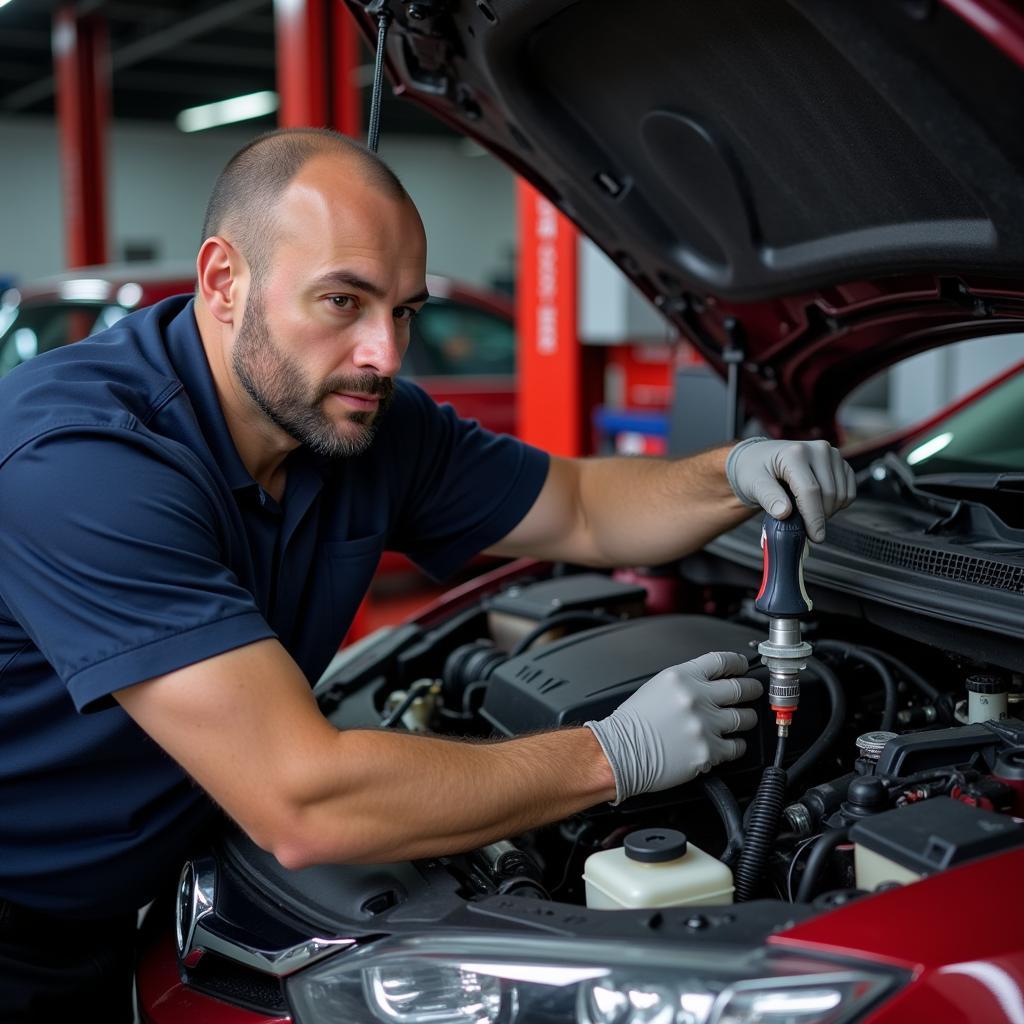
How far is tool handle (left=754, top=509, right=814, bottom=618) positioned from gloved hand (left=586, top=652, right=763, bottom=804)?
0.10 meters

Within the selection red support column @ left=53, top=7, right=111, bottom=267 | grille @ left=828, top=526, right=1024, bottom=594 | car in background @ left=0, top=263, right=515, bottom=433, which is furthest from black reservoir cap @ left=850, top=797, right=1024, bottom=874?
red support column @ left=53, top=7, right=111, bottom=267

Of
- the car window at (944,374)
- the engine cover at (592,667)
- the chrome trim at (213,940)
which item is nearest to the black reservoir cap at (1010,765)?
the engine cover at (592,667)

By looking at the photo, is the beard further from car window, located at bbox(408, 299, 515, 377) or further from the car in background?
car window, located at bbox(408, 299, 515, 377)

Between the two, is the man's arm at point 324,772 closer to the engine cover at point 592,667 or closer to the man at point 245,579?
the man at point 245,579

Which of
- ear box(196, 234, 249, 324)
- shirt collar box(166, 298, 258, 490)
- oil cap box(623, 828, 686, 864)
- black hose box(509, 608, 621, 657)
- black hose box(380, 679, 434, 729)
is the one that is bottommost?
black hose box(380, 679, 434, 729)

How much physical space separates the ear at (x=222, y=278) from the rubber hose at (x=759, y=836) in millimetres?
838

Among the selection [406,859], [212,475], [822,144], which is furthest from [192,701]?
[822,144]

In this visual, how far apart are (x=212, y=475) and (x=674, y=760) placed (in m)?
0.63

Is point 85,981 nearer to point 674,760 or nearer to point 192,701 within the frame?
point 192,701

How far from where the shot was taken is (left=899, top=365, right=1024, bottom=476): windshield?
1771 millimetres

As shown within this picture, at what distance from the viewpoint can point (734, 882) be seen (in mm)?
1166

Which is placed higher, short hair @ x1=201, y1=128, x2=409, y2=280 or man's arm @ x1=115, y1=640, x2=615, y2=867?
short hair @ x1=201, y1=128, x2=409, y2=280

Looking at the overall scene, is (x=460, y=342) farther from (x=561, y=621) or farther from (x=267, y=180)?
(x=267, y=180)

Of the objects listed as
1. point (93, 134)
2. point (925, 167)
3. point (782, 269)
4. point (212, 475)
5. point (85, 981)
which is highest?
point (93, 134)
